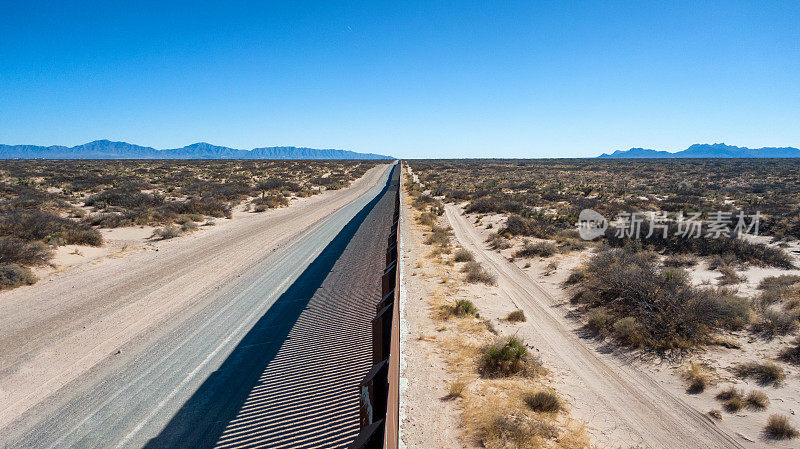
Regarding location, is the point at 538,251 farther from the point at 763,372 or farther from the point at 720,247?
the point at 763,372

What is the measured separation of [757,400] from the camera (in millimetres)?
5887

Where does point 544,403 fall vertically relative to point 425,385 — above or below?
above

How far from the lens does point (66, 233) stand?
49.8 ft

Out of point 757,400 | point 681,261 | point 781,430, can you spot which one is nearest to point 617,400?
point 781,430

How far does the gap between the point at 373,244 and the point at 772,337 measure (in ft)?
43.4

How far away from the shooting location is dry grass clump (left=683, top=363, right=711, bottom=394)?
6.38 m

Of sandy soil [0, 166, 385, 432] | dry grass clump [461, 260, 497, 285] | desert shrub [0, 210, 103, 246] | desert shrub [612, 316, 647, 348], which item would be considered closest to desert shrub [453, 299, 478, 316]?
dry grass clump [461, 260, 497, 285]

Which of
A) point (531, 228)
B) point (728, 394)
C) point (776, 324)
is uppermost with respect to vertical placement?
point (531, 228)

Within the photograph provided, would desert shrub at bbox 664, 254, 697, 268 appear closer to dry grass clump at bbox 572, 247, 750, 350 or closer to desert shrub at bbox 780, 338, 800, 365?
dry grass clump at bbox 572, 247, 750, 350

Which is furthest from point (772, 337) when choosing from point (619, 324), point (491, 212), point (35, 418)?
point (491, 212)

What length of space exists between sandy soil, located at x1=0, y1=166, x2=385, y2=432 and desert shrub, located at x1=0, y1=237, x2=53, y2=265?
2.17 ft

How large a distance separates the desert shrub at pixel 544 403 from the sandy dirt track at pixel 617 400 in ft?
1.13

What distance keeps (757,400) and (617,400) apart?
2.20 metres

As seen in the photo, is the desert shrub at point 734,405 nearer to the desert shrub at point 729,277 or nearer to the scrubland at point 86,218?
the desert shrub at point 729,277
